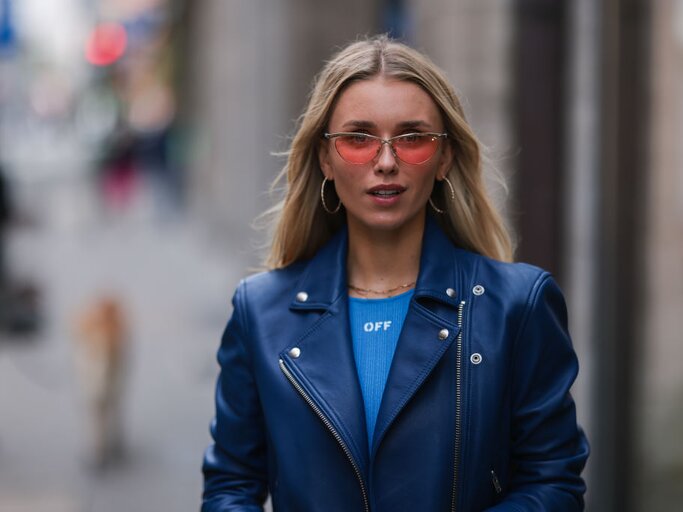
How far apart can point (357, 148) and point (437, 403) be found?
59cm

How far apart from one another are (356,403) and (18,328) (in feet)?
33.1

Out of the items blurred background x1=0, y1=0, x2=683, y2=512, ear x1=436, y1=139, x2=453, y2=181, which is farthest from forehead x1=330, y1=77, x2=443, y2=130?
blurred background x1=0, y1=0, x2=683, y2=512

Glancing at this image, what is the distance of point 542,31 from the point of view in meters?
5.62

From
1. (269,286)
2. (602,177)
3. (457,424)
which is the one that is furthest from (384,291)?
(602,177)

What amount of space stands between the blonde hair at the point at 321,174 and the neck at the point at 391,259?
16 cm

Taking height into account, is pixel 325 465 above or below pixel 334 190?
below

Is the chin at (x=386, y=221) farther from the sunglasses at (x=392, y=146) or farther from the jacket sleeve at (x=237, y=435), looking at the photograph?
the jacket sleeve at (x=237, y=435)

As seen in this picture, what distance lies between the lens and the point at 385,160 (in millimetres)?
2289

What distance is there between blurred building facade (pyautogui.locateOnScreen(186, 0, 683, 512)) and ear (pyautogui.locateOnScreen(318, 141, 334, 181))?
2402 millimetres

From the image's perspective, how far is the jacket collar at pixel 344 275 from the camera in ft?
7.71

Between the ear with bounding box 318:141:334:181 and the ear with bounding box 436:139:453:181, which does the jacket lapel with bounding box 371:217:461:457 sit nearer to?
the ear with bounding box 436:139:453:181

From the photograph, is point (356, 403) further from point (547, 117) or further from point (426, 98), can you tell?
point (547, 117)

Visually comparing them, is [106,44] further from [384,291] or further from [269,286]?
[384,291]

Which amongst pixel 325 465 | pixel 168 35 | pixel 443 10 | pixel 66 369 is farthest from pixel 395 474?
pixel 168 35
